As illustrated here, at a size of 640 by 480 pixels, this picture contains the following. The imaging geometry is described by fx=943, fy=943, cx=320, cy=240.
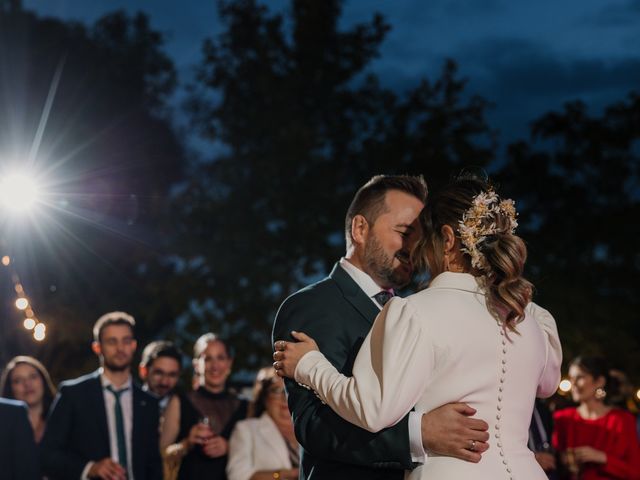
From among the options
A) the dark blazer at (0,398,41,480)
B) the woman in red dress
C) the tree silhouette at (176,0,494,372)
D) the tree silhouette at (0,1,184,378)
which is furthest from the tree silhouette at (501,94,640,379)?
the dark blazer at (0,398,41,480)

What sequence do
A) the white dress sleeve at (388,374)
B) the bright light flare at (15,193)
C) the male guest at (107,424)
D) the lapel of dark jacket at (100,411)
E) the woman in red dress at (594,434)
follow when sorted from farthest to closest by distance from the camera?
the bright light flare at (15,193)
the woman in red dress at (594,434)
the lapel of dark jacket at (100,411)
the male guest at (107,424)
the white dress sleeve at (388,374)

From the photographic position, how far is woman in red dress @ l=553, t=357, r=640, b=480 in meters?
7.05

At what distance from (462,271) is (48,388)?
5.42 m

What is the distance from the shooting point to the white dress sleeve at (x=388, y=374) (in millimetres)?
2910

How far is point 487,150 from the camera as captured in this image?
19547mm

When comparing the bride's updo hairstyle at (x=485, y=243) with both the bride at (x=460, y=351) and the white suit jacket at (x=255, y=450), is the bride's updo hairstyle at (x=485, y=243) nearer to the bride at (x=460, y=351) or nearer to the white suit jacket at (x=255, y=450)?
the bride at (x=460, y=351)

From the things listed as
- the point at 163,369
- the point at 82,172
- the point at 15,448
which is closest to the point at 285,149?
the point at 82,172

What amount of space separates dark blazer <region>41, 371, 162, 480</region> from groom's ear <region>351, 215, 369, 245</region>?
3.29 metres

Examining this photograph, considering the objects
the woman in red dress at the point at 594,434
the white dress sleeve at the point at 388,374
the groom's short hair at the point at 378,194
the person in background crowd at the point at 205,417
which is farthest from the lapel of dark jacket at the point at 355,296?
the woman in red dress at the point at 594,434

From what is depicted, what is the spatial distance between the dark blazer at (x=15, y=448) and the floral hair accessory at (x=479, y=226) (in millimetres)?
2397

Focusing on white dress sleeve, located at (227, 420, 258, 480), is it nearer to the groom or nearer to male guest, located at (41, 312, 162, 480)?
male guest, located at (41, 312, 162, 480)

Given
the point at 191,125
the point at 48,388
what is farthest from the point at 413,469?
the point at 191,125

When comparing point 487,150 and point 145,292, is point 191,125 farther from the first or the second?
point 487,150

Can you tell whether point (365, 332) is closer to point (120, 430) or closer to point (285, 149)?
point (120, 430)
